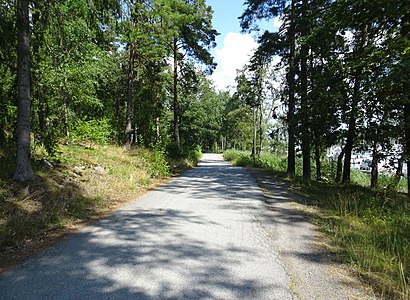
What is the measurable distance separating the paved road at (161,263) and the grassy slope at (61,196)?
1.98 feet

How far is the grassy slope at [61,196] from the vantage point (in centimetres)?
449

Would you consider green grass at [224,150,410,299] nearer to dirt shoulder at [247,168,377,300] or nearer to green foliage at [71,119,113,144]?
dirt shoulder at [247,168,377,300]

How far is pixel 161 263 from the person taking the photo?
357 cm

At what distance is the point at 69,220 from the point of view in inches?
217

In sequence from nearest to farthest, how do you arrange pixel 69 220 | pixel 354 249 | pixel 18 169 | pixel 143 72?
pixel 354 249 < pixel 69 220 < pixel 18 169 < pixel 143 72

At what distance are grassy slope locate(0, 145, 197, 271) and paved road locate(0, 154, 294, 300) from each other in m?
0.60

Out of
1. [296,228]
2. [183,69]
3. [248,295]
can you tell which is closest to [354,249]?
[296,228]

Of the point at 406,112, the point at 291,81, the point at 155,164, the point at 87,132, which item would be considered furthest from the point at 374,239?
the point at 87,132

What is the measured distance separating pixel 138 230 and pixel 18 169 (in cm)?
326

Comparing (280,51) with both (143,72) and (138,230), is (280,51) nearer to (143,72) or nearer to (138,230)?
(143,72)

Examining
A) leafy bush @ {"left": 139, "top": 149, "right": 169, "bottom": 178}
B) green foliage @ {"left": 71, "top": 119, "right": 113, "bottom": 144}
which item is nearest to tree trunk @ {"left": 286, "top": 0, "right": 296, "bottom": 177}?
leafy bush @ {"left": 139, "top": 149, "right": 169, "bottom": 178}

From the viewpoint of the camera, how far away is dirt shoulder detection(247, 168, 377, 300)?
296 cm

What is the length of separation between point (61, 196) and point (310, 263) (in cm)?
A: 542

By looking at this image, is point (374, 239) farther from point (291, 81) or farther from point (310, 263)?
point (291, 81)
